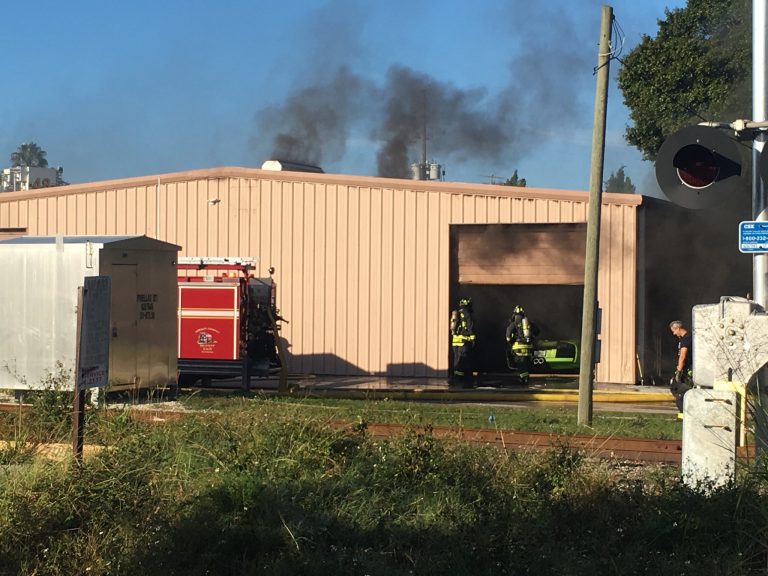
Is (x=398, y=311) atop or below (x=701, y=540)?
atop

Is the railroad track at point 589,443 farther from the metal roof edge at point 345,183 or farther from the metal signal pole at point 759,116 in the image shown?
the metal roof edge at point 345,183

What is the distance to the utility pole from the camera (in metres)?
12.1

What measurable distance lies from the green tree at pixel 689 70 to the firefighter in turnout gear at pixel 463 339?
13.9 metres

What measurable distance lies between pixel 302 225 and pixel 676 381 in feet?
34.5

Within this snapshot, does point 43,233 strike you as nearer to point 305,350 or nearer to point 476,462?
point 305,350

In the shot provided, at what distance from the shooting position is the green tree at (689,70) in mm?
29766

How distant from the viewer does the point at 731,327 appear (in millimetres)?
A: 6586

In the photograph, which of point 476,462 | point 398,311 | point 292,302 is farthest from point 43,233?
point 476,462

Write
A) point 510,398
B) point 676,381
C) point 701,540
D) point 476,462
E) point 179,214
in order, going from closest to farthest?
point 701,540, point 476,462, point 676,381, point 510,398, point 179,214

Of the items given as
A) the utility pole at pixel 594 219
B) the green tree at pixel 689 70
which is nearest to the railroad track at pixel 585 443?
the utility pole at pixel 594 219

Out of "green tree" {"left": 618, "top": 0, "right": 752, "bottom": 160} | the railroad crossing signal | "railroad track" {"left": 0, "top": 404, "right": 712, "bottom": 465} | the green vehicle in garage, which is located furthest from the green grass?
"green tree" {"left": 618, "top": 0, "right": 752, "bottom": 160}

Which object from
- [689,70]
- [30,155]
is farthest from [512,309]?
[30,155]

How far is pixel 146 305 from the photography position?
586 inches

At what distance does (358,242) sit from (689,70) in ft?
52.2
